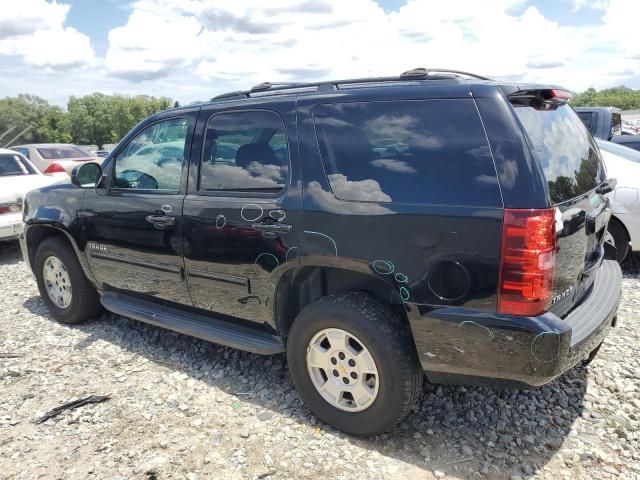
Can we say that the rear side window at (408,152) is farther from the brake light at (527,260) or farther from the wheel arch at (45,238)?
the wheel arch at (45,238)

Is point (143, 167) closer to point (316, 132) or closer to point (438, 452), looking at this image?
point (316, 132)

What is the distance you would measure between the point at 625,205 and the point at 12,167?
8799 mm

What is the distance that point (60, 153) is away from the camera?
1379cm

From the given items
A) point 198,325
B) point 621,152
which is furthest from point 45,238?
point 621,152

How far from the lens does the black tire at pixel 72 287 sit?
4.59 meters

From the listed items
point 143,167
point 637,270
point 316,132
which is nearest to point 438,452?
point 316,132

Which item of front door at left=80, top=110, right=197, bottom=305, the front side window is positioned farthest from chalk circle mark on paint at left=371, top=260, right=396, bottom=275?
the front side window

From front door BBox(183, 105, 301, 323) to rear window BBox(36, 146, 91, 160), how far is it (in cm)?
1167

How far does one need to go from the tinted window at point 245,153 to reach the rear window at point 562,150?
136cm

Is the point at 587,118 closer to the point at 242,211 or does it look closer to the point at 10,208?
the point at 242,211

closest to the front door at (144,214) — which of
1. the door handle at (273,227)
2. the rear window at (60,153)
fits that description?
the door handle at (273,227)

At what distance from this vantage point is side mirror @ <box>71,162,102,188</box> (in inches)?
166

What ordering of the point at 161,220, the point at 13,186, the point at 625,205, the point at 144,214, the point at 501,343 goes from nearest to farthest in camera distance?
the point at 501,343, the point at 161,220, the point at 144,214, the point at 625,205, the point at 13,186

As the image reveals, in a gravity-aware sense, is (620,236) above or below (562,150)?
below
